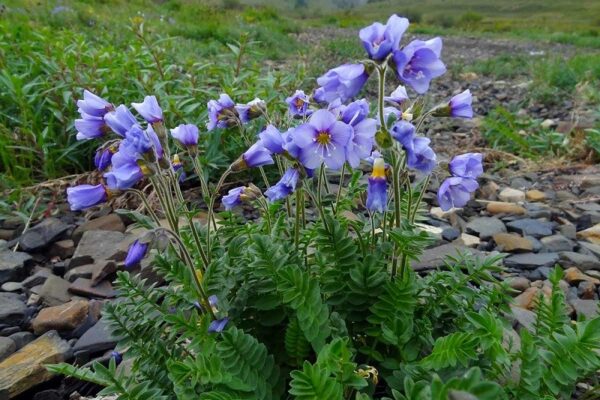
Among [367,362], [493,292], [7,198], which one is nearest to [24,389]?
[367,362]

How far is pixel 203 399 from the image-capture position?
4.54 feet

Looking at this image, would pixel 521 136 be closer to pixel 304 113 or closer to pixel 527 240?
pixel 527 240

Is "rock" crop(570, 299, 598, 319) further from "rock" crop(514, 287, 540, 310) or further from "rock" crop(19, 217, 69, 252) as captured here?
"rock" crop(19, 217, 69, 252)

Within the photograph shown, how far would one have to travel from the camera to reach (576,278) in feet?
8.63

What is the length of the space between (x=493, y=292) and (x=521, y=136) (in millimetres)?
3829

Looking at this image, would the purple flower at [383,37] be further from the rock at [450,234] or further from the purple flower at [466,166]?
the rock at [450,234]

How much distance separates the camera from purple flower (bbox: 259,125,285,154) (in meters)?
1.58

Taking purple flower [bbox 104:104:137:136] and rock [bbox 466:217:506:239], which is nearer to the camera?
purple flower [bbox 104:104:137:136]

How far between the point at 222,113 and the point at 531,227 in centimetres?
202

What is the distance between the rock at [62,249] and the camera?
316 centimetres

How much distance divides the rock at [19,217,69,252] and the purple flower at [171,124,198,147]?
5.57ft

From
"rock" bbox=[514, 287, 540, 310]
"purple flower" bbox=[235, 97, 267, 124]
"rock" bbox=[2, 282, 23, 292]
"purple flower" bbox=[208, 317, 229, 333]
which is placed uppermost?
"purple flower" bbox=[235, 97, 267, 124]

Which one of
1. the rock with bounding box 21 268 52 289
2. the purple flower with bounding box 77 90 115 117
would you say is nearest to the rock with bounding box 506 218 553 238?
the purple flower with bounding box 77 90 115 117

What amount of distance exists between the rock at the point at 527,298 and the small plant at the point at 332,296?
2.23ft
